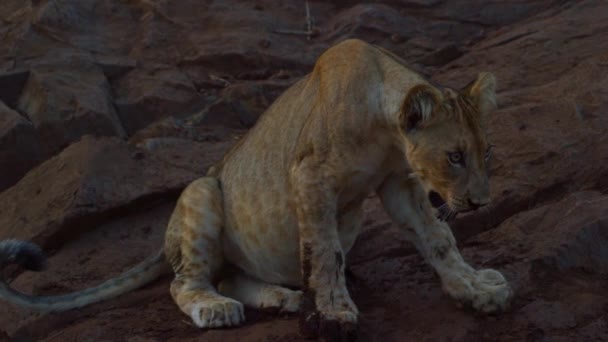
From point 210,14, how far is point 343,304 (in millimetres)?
7068

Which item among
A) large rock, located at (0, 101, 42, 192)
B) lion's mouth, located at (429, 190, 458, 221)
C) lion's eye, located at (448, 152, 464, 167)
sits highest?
lion's eye, located at (448, 152, 464, 167)

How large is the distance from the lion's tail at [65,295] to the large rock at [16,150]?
274 centimetres

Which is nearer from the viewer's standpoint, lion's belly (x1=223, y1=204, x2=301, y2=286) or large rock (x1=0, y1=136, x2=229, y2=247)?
lion's belly (x1=223, y1=204, x2=301, y2=286)

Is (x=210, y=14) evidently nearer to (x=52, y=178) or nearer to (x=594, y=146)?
(x=52, y=178)

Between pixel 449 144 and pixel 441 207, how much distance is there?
368mm

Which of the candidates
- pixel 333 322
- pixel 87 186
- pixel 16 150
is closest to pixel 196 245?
pixel 333 322

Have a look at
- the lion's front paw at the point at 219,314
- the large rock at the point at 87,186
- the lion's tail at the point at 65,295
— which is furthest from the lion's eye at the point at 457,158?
the large rock at the point at 87,186

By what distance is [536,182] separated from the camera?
291 inches

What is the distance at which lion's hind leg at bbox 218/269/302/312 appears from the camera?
6211 millimetres

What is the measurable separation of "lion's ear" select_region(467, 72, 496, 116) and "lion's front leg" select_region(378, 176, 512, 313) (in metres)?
0.67

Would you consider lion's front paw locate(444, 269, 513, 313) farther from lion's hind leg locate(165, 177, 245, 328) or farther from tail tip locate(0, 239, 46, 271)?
tail tip locate(0, 239, 46, 271)

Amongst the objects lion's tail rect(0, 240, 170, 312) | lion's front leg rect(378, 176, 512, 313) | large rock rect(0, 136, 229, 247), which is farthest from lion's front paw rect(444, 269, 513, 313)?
large rock rect(0, 136, 229, 247)

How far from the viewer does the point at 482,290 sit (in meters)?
5.70

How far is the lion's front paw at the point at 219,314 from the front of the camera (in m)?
6.04
